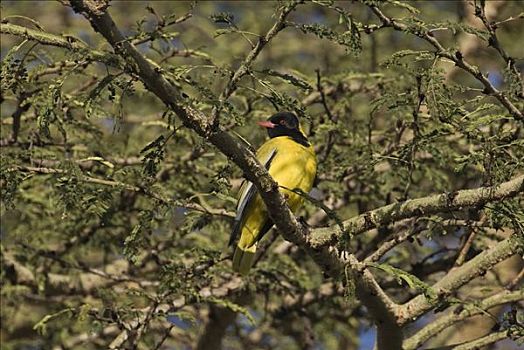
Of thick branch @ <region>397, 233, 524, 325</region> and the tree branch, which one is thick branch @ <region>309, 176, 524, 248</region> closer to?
the tree branch

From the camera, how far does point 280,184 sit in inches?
175

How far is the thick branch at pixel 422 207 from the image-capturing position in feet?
10.1

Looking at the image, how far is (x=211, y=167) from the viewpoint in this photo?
4867mm

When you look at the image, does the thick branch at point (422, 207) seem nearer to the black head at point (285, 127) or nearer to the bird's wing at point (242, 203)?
the bird's wing at point (242, 203)

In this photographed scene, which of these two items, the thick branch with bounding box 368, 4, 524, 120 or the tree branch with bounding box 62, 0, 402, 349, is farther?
the thick branch with bounding box 368, 4, 524, 120

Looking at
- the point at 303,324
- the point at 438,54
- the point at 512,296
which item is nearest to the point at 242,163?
the point at 438,54

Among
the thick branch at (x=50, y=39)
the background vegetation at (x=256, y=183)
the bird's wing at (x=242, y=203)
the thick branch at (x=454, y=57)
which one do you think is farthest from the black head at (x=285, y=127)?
the thick branch at (x=50, y=39)

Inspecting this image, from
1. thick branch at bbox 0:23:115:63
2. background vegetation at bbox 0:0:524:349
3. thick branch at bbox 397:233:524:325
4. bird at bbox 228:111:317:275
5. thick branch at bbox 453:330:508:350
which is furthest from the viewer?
bird at bbox 228:111:317:275

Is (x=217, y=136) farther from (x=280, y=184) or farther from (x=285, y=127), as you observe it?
(x=285, y=127)

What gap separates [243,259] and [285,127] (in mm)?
703

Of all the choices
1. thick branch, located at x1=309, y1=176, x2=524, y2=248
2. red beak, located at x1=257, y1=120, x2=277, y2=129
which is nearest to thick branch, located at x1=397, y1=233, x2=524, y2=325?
thick branch, located at x1=309, y1=176, x2=524, y2=248

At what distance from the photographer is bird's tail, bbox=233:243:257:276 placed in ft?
14.5

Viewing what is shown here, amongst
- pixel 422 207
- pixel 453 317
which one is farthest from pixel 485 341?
pixel 422 207

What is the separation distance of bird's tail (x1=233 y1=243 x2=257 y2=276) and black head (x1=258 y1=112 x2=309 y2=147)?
1.97ft
